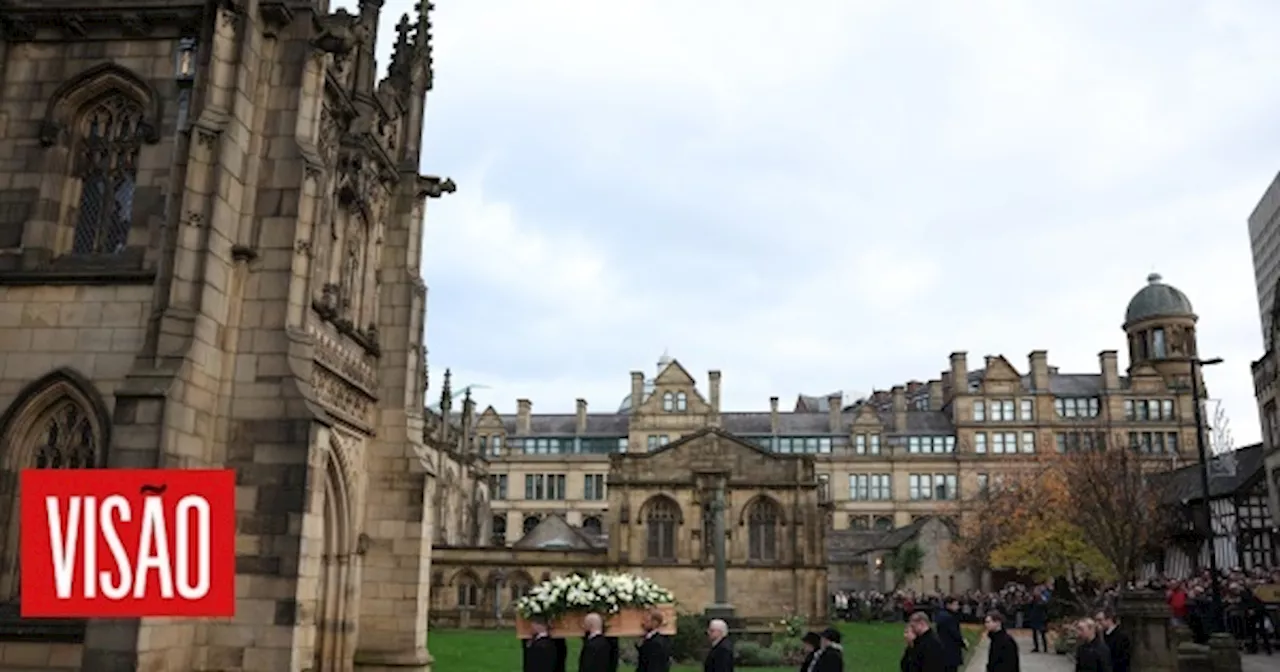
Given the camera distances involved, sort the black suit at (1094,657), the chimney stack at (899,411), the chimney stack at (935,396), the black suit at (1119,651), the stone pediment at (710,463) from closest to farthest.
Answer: the black suit at (1094,657) → the black suit at (1119,651) → the stone pediment at (710,463) → the chimney stack at (899,411) → the chimney stack at (935,396)

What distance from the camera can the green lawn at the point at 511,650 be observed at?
25078 millimetres

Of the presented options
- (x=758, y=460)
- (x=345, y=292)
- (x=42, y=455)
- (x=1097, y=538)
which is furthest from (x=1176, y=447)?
(x=42, y=455)

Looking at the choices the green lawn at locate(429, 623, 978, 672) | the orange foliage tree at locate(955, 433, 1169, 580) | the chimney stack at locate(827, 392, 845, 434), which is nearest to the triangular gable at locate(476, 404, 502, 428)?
the chimney stack at locate(827, 392, 845, 434)

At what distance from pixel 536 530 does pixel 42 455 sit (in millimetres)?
41979

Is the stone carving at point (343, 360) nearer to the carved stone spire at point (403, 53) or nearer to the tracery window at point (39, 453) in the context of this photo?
the tracery window at point (39, 453)

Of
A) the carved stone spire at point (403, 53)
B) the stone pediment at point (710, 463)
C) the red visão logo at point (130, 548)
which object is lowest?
the red visão logo at point (130, 548)

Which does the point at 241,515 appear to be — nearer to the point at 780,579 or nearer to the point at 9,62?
the point at 9,62

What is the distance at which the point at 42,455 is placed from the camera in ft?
45.5

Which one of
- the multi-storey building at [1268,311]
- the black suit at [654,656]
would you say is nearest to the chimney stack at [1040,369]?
the multi-storey building at [1268,311]

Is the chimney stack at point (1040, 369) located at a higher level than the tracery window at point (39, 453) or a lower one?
higher

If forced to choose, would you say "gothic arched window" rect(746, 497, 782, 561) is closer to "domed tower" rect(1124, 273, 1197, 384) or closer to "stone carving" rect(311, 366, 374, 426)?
"stone carving" rect(311, 366, 374, 426)

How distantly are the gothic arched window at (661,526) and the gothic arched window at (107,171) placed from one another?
36666 millimetres

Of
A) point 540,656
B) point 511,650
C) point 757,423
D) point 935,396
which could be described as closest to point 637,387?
point 757,423

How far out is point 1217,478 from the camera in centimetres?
4866
